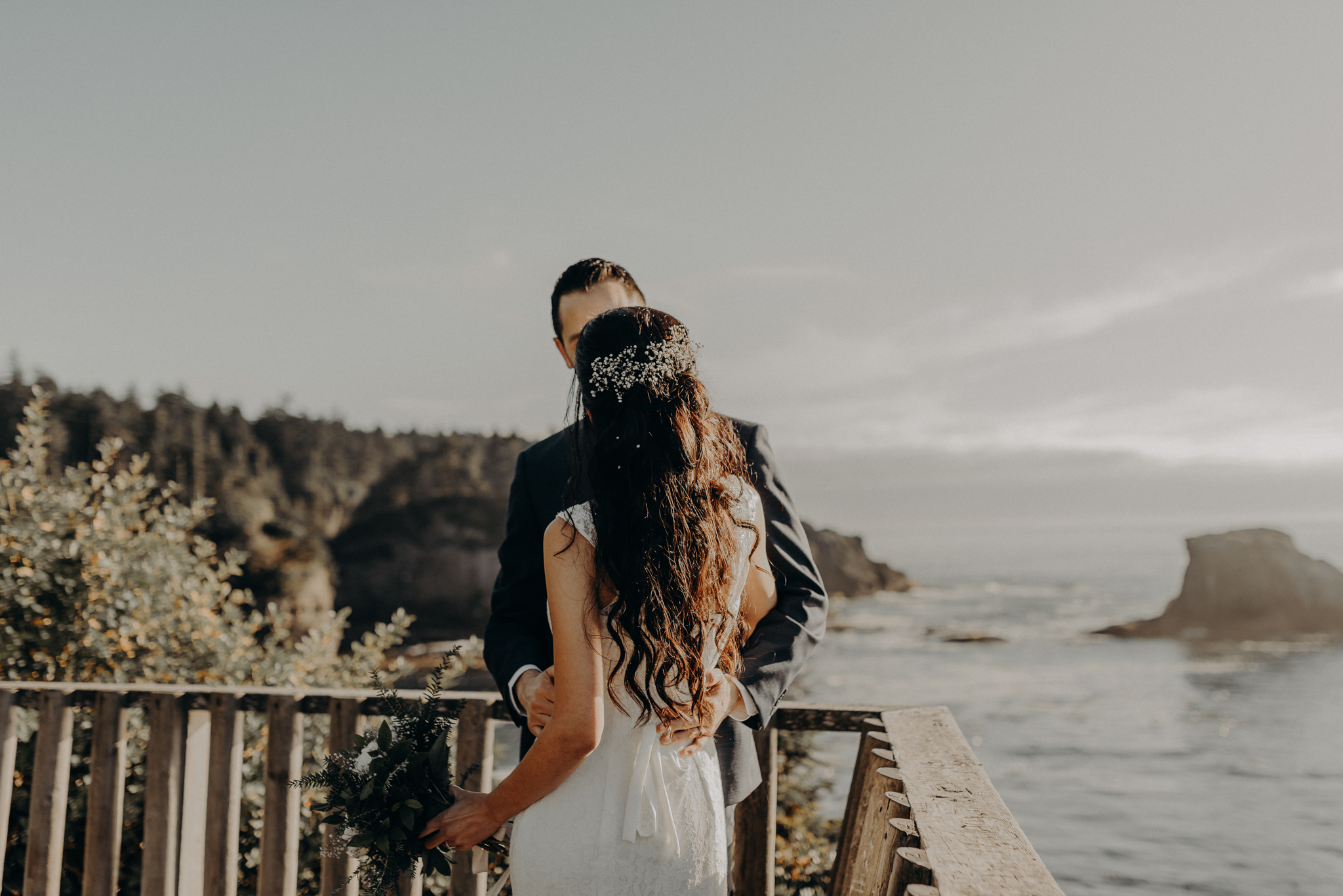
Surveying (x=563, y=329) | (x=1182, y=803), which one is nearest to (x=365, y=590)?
(x=1182, y=803)

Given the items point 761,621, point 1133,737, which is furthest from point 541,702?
point 1133,737

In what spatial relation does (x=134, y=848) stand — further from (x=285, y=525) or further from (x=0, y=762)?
(x=285, y=525)

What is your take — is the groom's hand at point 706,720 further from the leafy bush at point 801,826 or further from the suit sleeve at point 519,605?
the leafy bush at point 801,826

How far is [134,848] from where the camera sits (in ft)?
10.9

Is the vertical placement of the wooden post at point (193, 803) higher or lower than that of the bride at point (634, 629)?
lower

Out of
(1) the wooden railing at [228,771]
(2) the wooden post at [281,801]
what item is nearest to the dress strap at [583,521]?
(1) the wooden railing at [228,771]

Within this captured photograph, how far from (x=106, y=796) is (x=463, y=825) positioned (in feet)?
6.16

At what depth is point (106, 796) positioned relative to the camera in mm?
2730

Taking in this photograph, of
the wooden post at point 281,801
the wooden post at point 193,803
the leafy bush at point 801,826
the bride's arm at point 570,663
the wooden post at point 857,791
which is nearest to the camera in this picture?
the bride's arm at point 570,663

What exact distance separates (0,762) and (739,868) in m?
2.65

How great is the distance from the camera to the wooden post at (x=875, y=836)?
1.52m

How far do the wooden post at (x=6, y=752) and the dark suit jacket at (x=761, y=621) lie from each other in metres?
2.13

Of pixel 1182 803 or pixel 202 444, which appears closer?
pixel 1182 803

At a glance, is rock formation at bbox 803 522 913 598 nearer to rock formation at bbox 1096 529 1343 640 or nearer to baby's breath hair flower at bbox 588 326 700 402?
rock formation at bbox 1096 529 1343 640
